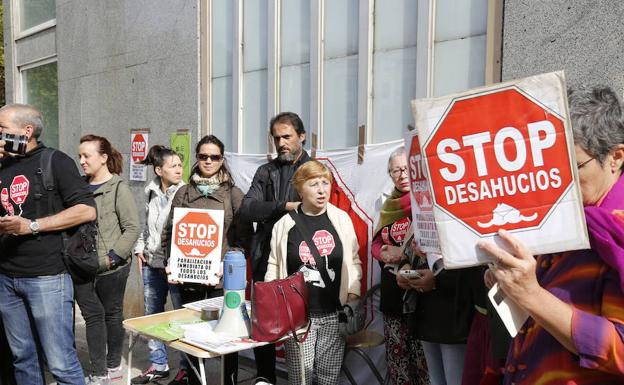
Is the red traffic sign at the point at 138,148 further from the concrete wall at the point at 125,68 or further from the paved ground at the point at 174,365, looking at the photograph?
the paved ground at the point at 174,365

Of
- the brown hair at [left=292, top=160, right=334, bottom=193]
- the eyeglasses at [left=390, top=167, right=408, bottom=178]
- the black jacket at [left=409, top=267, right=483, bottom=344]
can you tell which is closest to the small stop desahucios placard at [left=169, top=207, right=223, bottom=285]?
the brown hair at [left=292, top=160, right=334, bottom=193]

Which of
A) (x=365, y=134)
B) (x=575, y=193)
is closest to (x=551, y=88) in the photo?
(x=575, y=193)

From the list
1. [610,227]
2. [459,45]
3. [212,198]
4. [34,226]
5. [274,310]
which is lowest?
[274,310]

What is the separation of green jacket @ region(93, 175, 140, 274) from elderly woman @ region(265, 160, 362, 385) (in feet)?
4.45

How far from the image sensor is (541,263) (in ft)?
5.36

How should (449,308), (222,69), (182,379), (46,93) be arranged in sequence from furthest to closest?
1. (46,93)
2. (222,69)
3. (182,379)
4. (449,308)

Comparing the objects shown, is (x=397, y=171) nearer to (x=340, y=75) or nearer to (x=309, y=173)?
(x=309, y=173)

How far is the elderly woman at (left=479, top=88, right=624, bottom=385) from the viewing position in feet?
4.47

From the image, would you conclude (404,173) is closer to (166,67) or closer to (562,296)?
(562,296)

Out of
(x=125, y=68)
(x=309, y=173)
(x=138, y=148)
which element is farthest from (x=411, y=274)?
(x=125, y=68)

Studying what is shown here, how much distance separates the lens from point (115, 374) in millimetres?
4527

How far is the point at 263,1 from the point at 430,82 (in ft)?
7.11

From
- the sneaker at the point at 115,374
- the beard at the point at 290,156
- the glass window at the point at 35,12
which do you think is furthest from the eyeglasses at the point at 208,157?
the glass window at the point at 35,12

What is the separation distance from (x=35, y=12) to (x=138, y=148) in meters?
3.99
